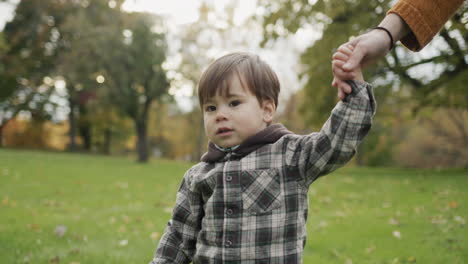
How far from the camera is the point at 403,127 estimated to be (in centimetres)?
2980

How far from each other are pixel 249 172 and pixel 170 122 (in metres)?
34.6

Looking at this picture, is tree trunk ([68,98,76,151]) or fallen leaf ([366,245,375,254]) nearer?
fallen leaf ([366,245,375,254])

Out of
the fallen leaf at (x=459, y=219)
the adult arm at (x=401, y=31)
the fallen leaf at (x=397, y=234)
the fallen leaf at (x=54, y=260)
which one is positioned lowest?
the fallen leaf at (x=54, y=260)

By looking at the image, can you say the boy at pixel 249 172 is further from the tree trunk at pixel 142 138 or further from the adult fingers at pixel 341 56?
the tree trunk at pixel 142 138

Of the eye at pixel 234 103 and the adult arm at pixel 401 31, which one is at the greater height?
the adult arm at pixel 401 31

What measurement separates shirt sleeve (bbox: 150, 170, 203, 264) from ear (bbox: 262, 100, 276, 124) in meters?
0.52

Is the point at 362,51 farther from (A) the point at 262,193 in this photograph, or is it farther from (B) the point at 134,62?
(B) the point at 134,62

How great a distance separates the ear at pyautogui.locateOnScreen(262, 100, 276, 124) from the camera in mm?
1787

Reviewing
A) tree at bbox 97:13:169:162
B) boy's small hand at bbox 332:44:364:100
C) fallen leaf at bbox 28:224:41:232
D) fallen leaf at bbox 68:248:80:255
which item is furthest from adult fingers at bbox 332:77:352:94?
Answer: tree at bbox 97:13:169:162

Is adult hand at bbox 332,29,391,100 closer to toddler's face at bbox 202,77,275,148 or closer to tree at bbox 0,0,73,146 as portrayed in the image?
toddler's face at bbox 202,77,275,148

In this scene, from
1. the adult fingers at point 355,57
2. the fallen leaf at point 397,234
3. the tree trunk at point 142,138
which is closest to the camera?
the adult fingers at point 355,57

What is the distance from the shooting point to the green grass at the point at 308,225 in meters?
3.91

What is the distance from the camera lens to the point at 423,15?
1297mm

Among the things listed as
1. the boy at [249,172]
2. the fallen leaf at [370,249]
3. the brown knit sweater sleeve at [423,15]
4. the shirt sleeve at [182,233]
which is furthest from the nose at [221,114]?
the fallen leaf at [370,249]
